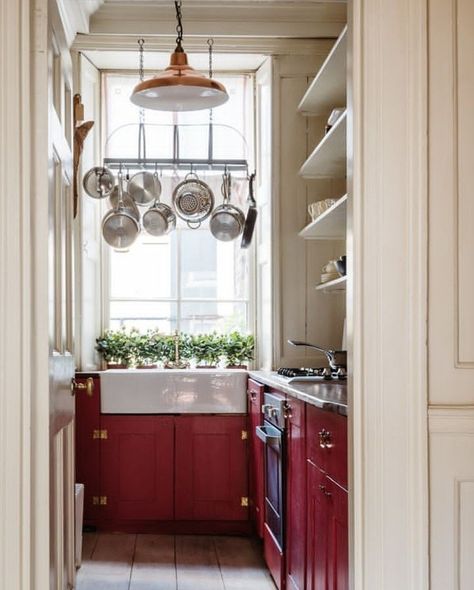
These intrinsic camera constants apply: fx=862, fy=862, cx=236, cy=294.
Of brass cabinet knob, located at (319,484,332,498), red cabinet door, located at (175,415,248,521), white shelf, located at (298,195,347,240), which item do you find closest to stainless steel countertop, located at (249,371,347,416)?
brass cabinet knob, located at (319,484,332,498)

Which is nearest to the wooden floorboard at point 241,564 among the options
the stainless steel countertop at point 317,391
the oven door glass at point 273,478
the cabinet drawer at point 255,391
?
the oven door glass at point 273,478

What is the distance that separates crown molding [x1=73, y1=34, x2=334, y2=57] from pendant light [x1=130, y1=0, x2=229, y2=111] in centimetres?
137

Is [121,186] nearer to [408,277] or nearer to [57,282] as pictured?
[57,282]

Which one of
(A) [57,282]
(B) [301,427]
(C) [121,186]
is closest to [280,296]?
Result: (C) [121,186]

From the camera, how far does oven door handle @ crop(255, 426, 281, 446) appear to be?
3824mm

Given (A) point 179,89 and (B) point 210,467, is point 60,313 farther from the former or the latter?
(B) point 210,467

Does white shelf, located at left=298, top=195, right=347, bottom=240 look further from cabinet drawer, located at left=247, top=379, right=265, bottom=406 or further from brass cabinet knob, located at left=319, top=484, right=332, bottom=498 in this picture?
brass cabinet knob, located at left=319, top=484, right=332, bottom=498

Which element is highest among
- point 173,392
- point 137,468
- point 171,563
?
point 173,392

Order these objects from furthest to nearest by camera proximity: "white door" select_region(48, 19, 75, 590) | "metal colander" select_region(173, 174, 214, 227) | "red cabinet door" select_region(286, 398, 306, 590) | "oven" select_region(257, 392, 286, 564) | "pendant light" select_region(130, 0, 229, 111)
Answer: "metal colander" select_region(173, 174, 214, 227) → "oven" select_region(257, 392, 286, 564) → "pendant light" select_region(130, 0, 229, 111) → "red cabinet door" select_region(286, 398, 306, 590) → "white door" select_region(48, 19, 75, 590)

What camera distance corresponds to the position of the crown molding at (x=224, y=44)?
513 cm

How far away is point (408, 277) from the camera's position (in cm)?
203

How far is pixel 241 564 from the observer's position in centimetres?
445

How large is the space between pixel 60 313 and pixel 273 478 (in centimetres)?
181

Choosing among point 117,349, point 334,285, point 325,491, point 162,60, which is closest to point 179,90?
point 334,285
